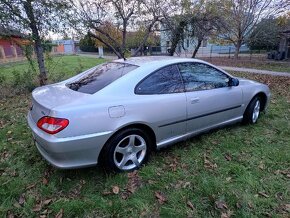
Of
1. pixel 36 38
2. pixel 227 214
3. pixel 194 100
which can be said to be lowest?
pixel 227 214

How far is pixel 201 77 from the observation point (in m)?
3.94

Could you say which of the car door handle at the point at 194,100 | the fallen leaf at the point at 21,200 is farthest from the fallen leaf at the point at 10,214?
the car door handle at the point at 194,100

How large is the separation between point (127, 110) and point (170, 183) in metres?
1.06

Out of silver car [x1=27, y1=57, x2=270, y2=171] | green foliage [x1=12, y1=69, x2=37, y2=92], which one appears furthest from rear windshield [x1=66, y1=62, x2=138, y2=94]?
green foliage [x1=12, y1=69, x2=37, y2=92]

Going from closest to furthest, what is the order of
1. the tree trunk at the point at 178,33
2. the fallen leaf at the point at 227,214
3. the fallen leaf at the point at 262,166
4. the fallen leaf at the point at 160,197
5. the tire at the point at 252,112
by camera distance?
the fallen leaf at the point at 227,214, the fallen leaf at the point at 160,197, the fallen leaf at the point at 262,166, the tire at the point at 252,112, the tree trunk at the point at 178,33

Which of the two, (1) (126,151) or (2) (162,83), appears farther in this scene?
(2) (162,83)

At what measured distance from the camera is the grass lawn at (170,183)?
266 cm

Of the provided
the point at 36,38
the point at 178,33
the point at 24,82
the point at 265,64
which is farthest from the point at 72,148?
the point at 265,64

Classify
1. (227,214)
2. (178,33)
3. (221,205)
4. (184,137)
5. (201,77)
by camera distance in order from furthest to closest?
(178,33) → (201,77) → (184,137) → (221,205) → (227,214)

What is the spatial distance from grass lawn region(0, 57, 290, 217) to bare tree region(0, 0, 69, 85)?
386cm

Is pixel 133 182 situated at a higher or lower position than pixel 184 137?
lower

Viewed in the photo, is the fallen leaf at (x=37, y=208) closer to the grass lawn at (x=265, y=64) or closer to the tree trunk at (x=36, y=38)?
the tree trunk at (x=36, y=38)

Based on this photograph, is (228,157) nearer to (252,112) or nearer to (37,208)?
(252,112)

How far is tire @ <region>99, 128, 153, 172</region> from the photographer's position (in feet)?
9.87
